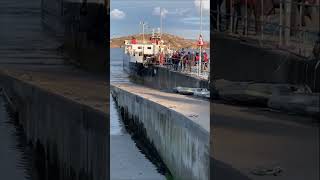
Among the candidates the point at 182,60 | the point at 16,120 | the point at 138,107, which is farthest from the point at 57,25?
the point at 182,60

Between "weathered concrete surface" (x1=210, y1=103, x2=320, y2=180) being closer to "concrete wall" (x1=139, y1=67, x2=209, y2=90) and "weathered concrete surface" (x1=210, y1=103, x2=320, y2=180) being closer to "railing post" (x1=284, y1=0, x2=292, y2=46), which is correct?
"railing post" (x1=284, y1=0, x2=292, y2=46)

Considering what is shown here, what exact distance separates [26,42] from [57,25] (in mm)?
439

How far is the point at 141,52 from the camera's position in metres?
49.9

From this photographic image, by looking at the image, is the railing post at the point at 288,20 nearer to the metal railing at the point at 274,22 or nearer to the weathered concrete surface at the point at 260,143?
the metal railing at the point at 274,22

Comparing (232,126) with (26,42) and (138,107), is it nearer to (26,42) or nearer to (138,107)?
(26,42)

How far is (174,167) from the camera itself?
17.5 m

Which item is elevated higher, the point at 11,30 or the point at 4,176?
the point at 11,30

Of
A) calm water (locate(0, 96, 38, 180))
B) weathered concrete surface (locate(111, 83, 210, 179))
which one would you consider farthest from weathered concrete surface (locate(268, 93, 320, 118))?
weathered concrete surface (locate(111, 83, 210, 179))

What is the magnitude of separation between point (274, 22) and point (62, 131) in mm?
2665

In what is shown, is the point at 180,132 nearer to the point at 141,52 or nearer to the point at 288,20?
the point at 288,20

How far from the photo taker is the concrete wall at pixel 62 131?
626 centimetres

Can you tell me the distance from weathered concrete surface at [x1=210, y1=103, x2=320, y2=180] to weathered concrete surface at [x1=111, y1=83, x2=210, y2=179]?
2422mm

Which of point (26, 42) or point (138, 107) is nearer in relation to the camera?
point (26, 42)

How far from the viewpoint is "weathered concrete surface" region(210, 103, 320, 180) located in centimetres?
527
